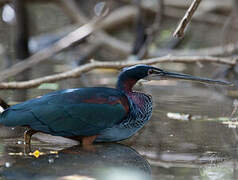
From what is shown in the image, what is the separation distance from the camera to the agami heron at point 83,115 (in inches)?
185

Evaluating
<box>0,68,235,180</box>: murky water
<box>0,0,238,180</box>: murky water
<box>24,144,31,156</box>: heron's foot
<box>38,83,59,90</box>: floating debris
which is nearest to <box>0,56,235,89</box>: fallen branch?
<box>0,0,238,180</box>: murky water

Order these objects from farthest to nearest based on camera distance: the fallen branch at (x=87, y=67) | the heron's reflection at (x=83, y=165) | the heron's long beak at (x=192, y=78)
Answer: the fallen branch at (x=87, y=67), the heron's long beak at (x=192, y=78), the heron's reflection at (x=83, y=165)

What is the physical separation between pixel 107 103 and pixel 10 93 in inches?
111

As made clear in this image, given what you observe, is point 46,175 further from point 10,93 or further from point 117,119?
point 10,93

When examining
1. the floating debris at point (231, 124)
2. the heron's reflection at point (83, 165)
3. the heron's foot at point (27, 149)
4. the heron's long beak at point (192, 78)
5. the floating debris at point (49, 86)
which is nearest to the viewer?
the heron's reflection at point (83, 165)

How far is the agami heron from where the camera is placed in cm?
469

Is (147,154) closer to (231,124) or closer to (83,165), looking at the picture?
(83,165)

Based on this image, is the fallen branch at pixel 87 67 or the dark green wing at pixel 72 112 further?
the fallen branch at pixel 87 67

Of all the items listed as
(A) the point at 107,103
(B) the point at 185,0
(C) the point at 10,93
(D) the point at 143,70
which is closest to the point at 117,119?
(A) the point at 107,103

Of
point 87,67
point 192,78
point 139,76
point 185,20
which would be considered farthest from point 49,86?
point 185,20

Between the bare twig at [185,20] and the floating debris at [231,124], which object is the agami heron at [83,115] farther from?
the floating debris at [231,124]

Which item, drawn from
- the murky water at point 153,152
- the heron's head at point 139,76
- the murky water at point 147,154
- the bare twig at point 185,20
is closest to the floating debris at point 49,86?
the murky water at point 153,152

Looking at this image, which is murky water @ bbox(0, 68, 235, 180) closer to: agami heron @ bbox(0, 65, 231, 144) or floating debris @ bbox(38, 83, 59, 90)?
agami heron @ bbox(0, 65, 231, 144)

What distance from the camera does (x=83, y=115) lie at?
482 cm
